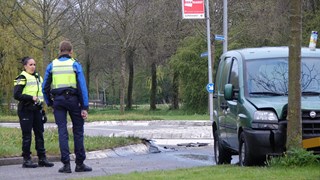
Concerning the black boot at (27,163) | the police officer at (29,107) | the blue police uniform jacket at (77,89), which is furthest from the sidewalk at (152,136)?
the blue police uniform jacket at (77,89)

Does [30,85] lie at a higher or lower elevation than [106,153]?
higher

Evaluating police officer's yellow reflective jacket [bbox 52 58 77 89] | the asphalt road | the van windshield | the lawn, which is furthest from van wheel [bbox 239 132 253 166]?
police officer's yellow reflective jacket [bbox 52 58 77 89]

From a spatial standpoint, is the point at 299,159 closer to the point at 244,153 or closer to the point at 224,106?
the point at 244,153

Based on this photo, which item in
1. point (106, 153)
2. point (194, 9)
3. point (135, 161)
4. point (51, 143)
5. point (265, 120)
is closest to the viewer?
point (265, 120)

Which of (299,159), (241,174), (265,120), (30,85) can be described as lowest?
(241,174)

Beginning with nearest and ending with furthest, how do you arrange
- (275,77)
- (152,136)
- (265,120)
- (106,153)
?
(265,120) → (275,77) → (106,153) → (152,136)

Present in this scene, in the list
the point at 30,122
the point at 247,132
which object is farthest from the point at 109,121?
the point at 247,132

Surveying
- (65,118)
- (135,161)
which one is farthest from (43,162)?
(135,161)

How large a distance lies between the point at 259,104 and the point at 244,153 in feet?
2.42

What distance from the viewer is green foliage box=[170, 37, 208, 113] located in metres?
43.0

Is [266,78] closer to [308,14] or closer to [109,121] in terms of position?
[109,121]

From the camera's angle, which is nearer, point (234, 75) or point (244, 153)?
point (244, 153)

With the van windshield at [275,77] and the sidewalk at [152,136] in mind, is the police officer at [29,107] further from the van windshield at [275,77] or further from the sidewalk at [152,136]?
the van windshield at [275,77]

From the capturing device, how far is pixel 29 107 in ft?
34.7
